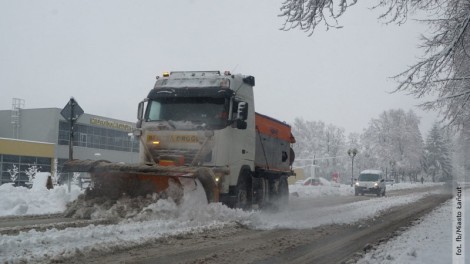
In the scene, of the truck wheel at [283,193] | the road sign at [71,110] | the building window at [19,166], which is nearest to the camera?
the road sign at [71,110]

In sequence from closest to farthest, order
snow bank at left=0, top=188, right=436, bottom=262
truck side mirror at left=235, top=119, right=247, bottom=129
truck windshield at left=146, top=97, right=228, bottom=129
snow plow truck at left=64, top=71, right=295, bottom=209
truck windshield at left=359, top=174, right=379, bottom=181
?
snow bank at left=0, top=188, right=436, bottom=262, snow plow truck at left=64, top=71, right=295, bottom=209, truck windshield at left=146, top=97, right=228, bottom=129, truck side mirror at left=235, top=119, right=247, bottom=129, truck windshield at left=359, top=174, right=379, bottom=181

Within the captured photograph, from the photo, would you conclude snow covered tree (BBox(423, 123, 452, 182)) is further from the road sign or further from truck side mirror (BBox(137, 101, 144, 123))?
truck side mirror (BBox(137, 101, 144, 123))

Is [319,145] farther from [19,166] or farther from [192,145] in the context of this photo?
[192,145]

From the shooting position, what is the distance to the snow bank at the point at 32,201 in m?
13.2

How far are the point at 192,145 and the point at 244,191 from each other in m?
2.29

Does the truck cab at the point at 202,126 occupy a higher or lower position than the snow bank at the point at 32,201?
higher

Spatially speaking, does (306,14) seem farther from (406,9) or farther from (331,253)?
(331,253)

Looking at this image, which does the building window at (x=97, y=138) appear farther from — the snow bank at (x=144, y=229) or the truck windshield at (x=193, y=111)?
the snow bank at (x=144, y=229)

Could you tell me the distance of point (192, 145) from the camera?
11344mm

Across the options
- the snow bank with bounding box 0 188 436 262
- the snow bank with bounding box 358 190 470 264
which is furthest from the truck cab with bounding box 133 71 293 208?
the snow bank with bounding box 358 190 470 264

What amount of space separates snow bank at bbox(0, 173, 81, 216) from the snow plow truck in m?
2.98

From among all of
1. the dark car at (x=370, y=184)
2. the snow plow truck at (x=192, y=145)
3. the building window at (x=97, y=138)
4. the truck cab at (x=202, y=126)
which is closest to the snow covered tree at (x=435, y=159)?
the dark car at (x=370, y=184)

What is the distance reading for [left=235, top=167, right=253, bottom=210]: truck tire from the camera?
12132mm

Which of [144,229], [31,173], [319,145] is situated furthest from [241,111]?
[319,145]
